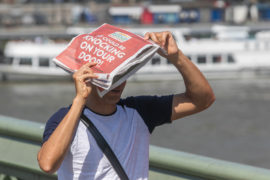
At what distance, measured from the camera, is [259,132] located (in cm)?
1731

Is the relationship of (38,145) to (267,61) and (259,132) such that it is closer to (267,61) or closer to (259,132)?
(259,132)

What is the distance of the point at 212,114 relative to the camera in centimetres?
2088

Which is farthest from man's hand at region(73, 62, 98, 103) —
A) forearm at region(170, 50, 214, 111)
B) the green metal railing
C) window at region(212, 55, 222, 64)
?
Answer: window at region(212, 55, 222, 64)

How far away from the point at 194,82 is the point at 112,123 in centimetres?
35

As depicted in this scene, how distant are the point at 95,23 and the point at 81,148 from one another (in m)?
50.0

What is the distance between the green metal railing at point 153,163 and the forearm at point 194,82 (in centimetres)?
22

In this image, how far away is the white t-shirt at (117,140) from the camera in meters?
2.15

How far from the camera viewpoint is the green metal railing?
7.84 ft

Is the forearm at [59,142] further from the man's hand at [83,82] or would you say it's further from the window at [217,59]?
the window at [217,59]

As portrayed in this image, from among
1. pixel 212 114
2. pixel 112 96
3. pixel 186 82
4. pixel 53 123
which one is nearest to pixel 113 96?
pixel 112 96

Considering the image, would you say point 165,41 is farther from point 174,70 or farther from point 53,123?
point 174,70

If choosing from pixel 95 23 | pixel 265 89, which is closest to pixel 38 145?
pixel 265 89

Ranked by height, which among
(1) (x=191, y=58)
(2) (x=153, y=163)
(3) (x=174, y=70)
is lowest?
(3) (x=174, y=70)

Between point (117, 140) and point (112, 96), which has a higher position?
point (112, 96)
